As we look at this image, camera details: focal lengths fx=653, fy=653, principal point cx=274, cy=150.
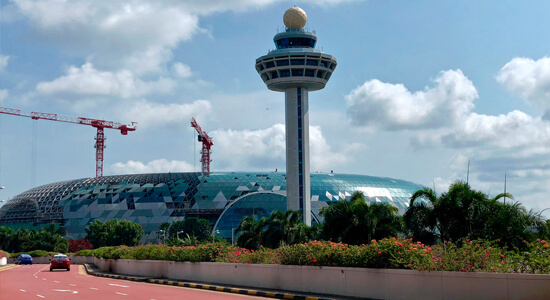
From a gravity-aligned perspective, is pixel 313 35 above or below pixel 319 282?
above

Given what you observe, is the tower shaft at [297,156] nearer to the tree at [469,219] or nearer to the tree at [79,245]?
the tree at [79,245]

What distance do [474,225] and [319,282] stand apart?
21562 mm

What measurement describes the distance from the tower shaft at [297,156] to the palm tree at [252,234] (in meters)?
36.7

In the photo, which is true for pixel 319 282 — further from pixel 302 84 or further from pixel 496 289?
pixel 302 84

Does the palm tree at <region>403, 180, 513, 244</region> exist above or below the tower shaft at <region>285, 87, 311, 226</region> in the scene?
below

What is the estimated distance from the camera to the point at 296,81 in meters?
118

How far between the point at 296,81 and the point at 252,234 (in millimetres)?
46799

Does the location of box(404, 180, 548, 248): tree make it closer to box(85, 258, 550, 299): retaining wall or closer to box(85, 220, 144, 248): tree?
box(85, 258, 550, 299): retaining wall

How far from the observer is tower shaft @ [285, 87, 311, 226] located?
11669 cm

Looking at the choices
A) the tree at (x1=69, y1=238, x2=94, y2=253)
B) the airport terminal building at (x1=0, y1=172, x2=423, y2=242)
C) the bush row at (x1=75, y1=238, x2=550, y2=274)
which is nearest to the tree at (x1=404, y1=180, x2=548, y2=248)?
the bush row at (x1=75, y1=238, x2=550, y2=274)

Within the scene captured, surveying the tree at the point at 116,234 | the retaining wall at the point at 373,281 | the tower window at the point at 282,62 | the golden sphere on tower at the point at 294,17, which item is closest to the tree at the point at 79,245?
the tree at the point at 116,234

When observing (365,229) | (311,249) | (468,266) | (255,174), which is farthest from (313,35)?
(468,266)

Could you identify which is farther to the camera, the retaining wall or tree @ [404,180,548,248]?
tree @ [404,180,548,248]

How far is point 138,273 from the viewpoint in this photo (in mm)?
49438
